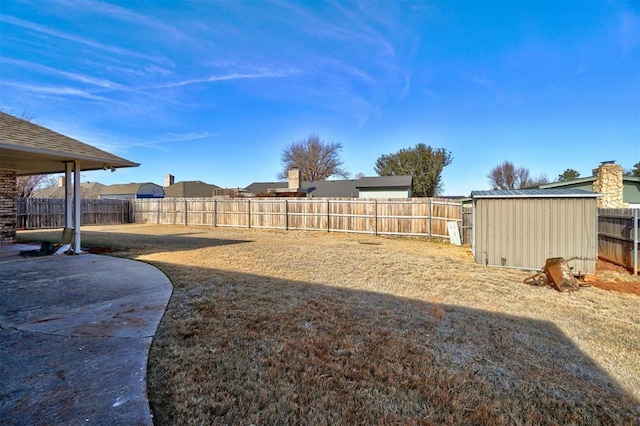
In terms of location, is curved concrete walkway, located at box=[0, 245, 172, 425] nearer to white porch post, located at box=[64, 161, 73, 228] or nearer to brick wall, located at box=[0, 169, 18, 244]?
white porch post, located at box=[64, 161, 73, 228]

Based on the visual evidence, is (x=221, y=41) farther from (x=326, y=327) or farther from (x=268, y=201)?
(x=326, y=327)

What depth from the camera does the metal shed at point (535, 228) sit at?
6617mm

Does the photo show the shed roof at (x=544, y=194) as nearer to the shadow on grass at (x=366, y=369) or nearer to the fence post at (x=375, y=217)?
the shadow on grass at (x=366, y=369)

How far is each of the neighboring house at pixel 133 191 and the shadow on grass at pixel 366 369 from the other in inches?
1550

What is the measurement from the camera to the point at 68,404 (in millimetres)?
1873

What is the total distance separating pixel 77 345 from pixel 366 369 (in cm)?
257

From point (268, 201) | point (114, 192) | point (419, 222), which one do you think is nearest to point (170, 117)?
point (268, 201)

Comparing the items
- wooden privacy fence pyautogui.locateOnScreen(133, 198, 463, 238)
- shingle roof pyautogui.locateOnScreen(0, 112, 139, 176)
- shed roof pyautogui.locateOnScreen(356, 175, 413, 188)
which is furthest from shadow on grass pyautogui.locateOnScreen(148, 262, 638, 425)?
shed roof pyautogui.locateOnScreen(356, 175, 413, 188)

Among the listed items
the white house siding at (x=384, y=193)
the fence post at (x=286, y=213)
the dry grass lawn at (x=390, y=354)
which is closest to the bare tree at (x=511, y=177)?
the white house siding at (x=384, y=193)

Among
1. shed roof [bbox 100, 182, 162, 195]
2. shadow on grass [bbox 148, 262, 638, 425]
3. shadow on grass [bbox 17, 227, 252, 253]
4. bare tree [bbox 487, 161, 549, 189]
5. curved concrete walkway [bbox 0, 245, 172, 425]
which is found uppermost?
bare tree [bbox 487, 161, 549, 189]

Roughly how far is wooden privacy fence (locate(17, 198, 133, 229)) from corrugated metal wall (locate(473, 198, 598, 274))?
2210 centimetres

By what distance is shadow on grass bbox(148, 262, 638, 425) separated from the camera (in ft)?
6.50

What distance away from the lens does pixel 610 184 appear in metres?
12.4

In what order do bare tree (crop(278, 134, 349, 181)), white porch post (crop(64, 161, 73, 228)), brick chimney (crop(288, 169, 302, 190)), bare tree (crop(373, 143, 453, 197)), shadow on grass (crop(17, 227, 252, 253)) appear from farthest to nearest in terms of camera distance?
bare tree (crop(278, 134, 349, 181)) → bare tree (crop(373, 143, 453, 197)) → brick chimney (crop(288, 169, 302, 190)) → shadow on grass (crop(17, 227, 252, 253)) → white porch post (crop(64, 161, 73, 228))
